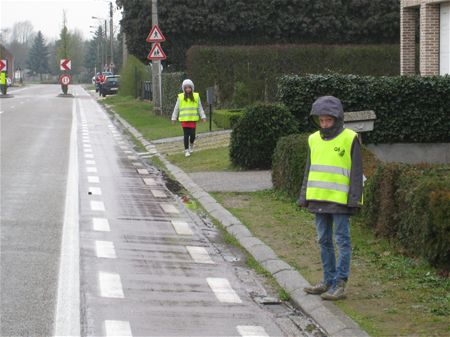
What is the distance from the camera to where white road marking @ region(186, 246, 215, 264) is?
31.3 ft

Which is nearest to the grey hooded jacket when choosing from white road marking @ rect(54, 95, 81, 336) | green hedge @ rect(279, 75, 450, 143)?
white road marking @ rect(54, 95, 81, 336)

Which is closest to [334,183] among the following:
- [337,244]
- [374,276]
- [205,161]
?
[337,244]

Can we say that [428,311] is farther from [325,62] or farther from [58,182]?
[325,62]

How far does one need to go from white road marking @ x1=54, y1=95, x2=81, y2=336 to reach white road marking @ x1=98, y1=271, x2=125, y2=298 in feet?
0.65

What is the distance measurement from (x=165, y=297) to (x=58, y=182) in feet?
27.6

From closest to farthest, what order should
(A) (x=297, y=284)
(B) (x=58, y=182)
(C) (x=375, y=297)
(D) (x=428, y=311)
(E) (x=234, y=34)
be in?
(D) (x=428, y=311) → (C) (x=375, y=297) → (A) (x=297, y=284) → (B) (x=58, y=182) → (E) (x=234, y=34)

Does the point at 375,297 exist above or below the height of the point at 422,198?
below

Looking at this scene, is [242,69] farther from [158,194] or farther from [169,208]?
[169,208]

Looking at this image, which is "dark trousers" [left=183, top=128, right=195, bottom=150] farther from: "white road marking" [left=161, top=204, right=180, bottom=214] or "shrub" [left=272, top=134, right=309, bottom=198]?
"white road marking" [left=161, top=204, right=180, bottom=214]

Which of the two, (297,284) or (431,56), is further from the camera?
(431,56)

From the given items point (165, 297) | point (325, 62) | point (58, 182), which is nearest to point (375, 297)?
point (165, 297)

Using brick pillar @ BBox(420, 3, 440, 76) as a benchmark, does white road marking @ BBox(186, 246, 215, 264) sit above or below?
below

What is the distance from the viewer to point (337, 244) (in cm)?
778

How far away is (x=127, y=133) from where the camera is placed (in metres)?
29.5
